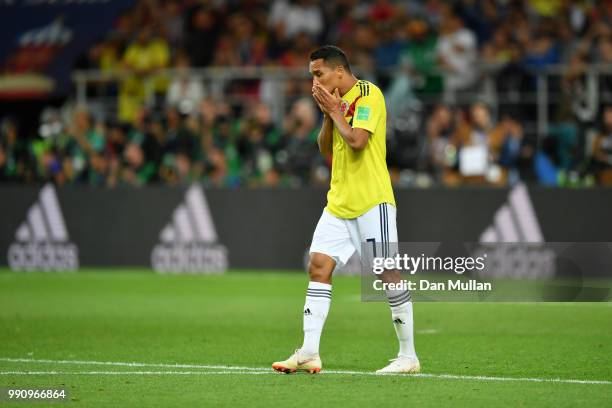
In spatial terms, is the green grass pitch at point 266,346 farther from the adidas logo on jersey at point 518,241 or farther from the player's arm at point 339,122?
the adidas logo on jersey at point 518,241

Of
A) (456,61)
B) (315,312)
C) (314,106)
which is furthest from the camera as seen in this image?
(314,106)

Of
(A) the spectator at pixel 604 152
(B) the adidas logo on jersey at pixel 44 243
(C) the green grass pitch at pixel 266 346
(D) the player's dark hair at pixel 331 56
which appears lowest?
(C) the green grass pitch at pixel 266 346

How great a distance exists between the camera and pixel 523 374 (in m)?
10.0

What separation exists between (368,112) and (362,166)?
15.8 inches

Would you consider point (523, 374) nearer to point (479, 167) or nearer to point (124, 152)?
point (479, 167)

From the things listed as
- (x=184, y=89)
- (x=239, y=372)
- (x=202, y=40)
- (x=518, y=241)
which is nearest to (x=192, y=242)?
(x=184, y=89)

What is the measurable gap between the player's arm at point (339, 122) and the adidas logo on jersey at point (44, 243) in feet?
41.3

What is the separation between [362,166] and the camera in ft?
32.4

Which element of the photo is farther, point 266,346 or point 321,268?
point 266,346

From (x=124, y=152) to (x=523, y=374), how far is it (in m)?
14.0

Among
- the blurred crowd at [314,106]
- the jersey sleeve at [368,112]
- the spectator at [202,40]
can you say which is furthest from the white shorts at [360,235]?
the spectator at [202,40]

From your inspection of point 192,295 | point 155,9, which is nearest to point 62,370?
point 192,295

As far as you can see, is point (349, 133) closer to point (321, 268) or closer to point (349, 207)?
point (349, 207)

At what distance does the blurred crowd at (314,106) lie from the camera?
68.7 ft
